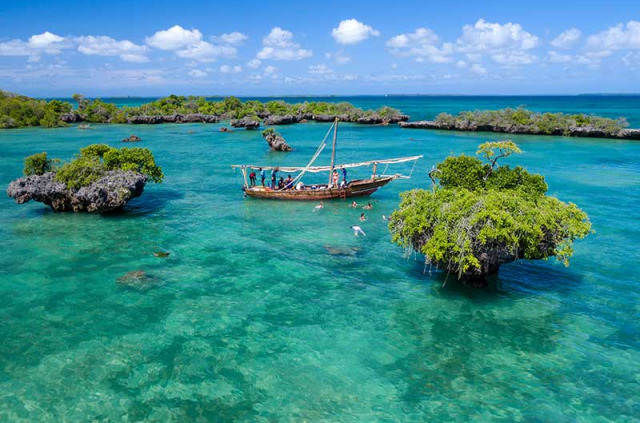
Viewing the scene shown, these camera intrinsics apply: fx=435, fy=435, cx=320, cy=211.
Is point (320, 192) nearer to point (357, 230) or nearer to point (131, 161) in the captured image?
point (357, 230)

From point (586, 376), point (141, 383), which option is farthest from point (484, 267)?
point (141, 383)

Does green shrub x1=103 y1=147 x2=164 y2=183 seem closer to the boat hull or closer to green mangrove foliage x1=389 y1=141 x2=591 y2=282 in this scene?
the boat hull

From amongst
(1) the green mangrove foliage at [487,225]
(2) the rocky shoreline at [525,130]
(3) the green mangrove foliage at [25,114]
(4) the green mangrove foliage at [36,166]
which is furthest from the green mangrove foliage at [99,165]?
(2) the rocky shoreline at [525,130]

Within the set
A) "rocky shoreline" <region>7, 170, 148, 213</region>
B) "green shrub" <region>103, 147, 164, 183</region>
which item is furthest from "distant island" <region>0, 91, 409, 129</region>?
"rocky shoreline" <region>7, 170, 148, 213</region>

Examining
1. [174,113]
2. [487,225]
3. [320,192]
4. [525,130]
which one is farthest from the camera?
[174,113]

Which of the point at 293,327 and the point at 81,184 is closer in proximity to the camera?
the point at 293,327

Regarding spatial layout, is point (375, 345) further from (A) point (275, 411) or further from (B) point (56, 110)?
(B) point (56, 110)

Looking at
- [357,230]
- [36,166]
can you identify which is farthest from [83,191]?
[357,230]

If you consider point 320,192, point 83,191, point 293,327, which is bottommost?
point 293,327
